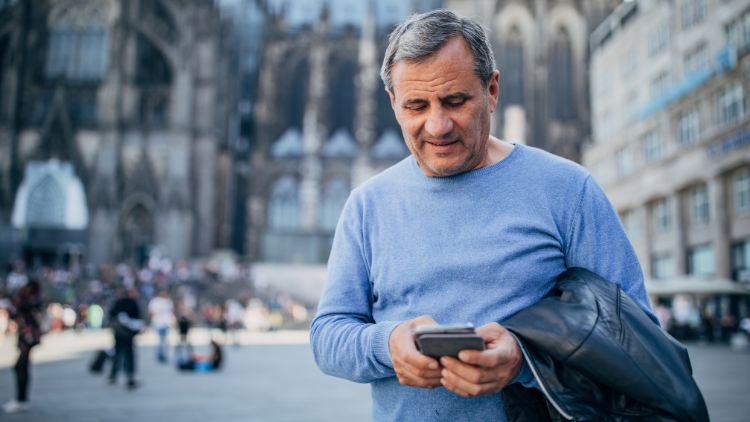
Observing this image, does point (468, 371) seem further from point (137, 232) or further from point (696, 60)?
point (137, 232)

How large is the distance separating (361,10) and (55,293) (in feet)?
100.0

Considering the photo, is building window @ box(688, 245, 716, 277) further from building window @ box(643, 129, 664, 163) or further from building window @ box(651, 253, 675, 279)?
building window @ box(643, 129, 664, 163)

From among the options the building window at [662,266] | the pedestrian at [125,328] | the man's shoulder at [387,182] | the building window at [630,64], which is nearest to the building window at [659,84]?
the building window at [630,64]

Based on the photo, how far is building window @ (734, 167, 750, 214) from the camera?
66.7 ft

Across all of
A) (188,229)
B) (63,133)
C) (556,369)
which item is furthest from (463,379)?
(63,133)

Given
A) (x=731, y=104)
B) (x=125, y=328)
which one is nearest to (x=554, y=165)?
(x=125, y=328)

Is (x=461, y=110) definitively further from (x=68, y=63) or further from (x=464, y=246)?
(x=68, y=63)

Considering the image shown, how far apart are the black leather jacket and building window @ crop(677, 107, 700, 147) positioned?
24.5 metres

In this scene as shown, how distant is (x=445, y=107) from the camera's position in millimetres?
1438

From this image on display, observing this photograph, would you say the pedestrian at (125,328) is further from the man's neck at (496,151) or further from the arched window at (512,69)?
the arched window at (512,69)

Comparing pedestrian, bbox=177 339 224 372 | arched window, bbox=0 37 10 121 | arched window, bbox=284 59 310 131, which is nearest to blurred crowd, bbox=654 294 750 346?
pedestrian, bbox=177 339 224 372

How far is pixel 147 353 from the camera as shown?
13125mm

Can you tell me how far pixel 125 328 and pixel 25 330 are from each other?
62.8 inches

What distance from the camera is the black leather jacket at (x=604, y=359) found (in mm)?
1141
